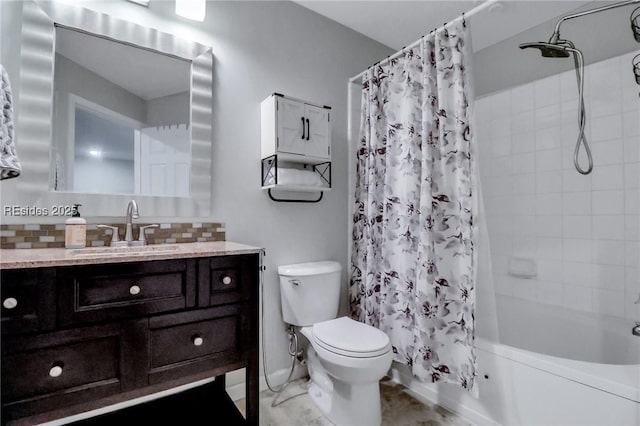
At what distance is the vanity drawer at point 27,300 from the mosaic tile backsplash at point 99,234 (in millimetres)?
455

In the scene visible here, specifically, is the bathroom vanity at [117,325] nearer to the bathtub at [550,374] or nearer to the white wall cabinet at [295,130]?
the white wall cabinet at [295,130]

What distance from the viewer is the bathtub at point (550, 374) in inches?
45.7

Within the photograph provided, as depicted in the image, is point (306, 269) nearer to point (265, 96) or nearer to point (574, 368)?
point (265, 96)

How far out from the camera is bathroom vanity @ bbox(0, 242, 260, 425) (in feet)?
2.86

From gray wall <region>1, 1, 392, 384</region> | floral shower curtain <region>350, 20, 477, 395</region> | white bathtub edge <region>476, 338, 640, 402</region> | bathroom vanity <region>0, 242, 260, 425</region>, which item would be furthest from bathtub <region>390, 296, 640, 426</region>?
bathroom vanity <region>0, 242, 260, 425</region>

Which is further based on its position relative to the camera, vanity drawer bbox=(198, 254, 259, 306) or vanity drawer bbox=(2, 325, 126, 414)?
vanity drawer bbox=(198, 254, 259, 306)

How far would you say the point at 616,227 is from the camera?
1823mm

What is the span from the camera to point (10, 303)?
85cm

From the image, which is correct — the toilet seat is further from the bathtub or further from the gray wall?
the bathtub

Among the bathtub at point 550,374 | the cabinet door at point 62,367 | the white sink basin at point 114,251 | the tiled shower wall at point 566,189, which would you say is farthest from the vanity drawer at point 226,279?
the tiled shower wall at point 566,189

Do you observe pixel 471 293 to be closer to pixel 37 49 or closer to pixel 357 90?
pixel 357 90

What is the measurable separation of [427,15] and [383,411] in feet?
8.52

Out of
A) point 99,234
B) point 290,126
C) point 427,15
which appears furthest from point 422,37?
point 99,234

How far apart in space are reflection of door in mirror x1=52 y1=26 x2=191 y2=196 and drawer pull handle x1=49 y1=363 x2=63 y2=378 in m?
0.75
